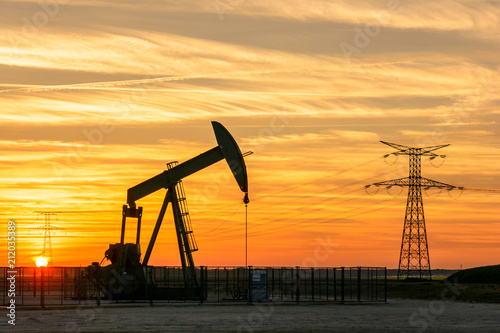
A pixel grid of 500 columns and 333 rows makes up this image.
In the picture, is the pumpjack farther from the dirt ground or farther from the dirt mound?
the dirt mound

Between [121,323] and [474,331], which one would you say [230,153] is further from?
[474,331]

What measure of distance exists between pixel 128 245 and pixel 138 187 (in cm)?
338

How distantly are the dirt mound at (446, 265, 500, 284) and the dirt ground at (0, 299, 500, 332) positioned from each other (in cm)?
4207

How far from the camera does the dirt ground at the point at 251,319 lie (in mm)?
28078

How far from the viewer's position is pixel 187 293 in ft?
148

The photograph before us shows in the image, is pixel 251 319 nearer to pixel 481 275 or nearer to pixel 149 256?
pixel 149 256

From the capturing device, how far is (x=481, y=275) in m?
83.8

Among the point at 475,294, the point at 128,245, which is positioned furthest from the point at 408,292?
the point at 128,245

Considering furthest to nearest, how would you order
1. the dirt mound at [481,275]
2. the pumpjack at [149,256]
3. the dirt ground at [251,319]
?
the dirt mound at [481,275] → the pumpjack at [149,256] → the dirt ground at [251,319]

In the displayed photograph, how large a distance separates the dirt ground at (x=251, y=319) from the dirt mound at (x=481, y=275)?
4207cm

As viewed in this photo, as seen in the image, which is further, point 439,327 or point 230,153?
point 230,153

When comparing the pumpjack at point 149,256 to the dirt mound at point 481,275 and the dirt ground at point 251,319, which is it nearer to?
the dirt ground at point 251,319

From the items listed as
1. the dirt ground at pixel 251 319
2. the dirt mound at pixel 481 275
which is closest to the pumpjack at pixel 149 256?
the dirt ground at pixel 251 319

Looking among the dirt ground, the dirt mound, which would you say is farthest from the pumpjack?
the dirt mound
